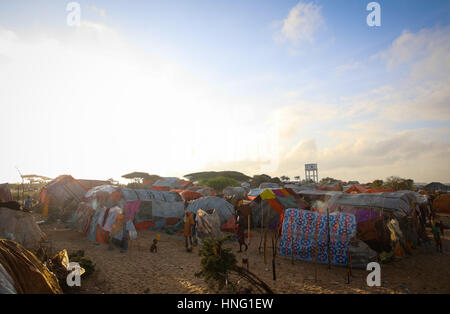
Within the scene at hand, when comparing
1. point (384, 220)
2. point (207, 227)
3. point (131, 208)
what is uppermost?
point (384, 220)

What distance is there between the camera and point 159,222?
17.0 meters

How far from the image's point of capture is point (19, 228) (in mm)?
9938

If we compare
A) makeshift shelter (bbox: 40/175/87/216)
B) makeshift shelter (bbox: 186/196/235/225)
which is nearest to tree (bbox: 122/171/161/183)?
makeshift shelter (bbox: 40/175/87/216)

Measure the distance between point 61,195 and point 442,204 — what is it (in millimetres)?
38675

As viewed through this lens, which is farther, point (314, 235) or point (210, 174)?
point (210, 174)

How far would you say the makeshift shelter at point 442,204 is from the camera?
2569cm

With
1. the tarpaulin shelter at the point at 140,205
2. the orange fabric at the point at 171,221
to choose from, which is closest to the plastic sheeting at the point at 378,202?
the orange fabric at the point at 171,221

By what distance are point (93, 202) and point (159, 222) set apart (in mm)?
4470

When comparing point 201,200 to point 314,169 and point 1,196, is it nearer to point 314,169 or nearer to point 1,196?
point 1,196

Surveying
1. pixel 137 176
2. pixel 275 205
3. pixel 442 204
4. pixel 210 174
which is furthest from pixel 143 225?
pixel 210 174

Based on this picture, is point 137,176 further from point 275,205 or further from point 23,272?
point 23,272
